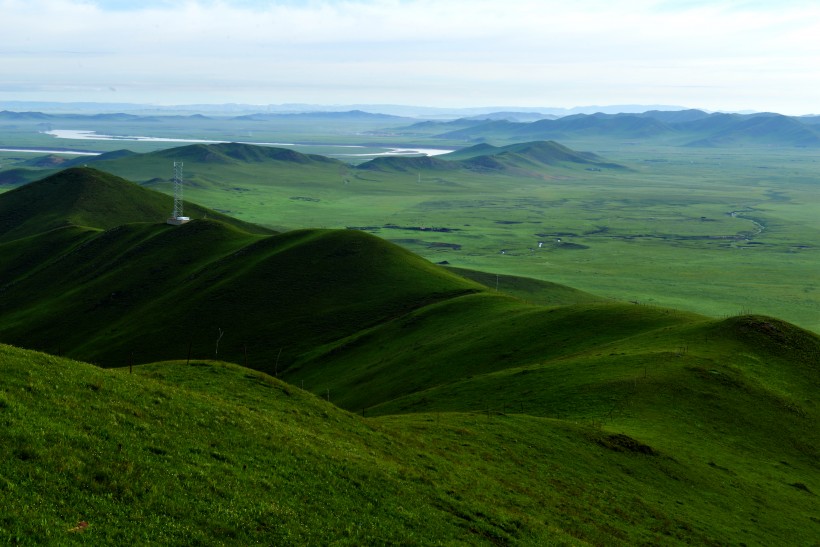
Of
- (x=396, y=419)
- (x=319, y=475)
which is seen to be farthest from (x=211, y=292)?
A: (x=319, y=475)

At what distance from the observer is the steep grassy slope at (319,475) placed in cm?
2612

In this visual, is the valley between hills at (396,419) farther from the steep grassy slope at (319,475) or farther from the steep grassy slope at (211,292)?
the steep grassy slope at (211,292)

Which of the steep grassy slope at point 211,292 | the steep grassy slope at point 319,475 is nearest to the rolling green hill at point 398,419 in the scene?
the steep grassy slope at point 319,475

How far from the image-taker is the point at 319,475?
3344 cm

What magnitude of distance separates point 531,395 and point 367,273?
68.6 meters

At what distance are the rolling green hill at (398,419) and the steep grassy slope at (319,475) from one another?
13 centimetres

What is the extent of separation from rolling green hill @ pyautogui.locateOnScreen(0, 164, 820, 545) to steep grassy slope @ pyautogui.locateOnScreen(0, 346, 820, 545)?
132 millimetres

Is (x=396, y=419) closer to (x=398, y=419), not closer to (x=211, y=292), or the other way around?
(x=398, y=419)

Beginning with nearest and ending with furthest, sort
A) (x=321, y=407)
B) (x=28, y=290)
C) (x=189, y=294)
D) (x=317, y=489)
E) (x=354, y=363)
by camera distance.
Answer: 1. (x=317, y=489)
2. (x=321, y=407)
3. (x=354, y=363)
4. (x=189, y=294)
5. (x=28, y=290)

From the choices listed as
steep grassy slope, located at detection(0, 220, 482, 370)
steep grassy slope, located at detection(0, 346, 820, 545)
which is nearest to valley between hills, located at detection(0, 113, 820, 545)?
steep grassy slope, located at detection(0, 346, 820, 545)

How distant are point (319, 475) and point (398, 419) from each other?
2409 cm

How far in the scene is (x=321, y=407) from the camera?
48625mm

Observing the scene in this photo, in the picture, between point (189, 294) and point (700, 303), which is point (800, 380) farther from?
point (700, 303)

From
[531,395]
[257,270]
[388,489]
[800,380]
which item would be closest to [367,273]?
[257,270]
